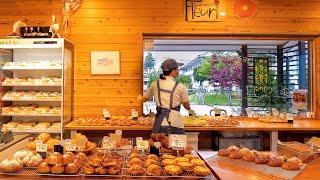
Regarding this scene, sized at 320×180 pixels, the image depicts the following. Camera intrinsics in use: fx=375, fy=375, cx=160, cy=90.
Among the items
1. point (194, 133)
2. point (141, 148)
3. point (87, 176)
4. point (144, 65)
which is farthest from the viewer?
point (144, 65)

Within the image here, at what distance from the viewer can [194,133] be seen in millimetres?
4934

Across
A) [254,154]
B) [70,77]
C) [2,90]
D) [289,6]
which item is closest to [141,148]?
[254,154]

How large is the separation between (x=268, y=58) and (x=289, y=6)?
970 millimetres

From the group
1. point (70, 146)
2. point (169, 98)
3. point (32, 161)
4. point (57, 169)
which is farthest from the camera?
point (169, 98)

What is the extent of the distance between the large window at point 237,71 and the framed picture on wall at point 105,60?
81 centimetres

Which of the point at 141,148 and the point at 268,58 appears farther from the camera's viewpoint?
the point at 268,58

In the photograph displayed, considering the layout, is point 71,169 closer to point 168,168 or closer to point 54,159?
point 54,159

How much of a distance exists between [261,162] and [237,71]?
3783 millimetres

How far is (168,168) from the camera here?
232 cm

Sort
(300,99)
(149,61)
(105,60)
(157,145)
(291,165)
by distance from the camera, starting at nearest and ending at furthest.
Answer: (291,165), (157,145), (105,60), (300,99), (149,61)

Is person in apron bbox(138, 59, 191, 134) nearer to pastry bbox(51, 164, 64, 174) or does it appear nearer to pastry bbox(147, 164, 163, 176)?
pastry bbox(147, 164, 163, 176)

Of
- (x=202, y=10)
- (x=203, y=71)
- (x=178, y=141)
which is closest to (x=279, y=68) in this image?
(x=203, y=71)

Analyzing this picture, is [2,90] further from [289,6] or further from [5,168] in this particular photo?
[289,6]

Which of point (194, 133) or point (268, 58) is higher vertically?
point (268, 58)
